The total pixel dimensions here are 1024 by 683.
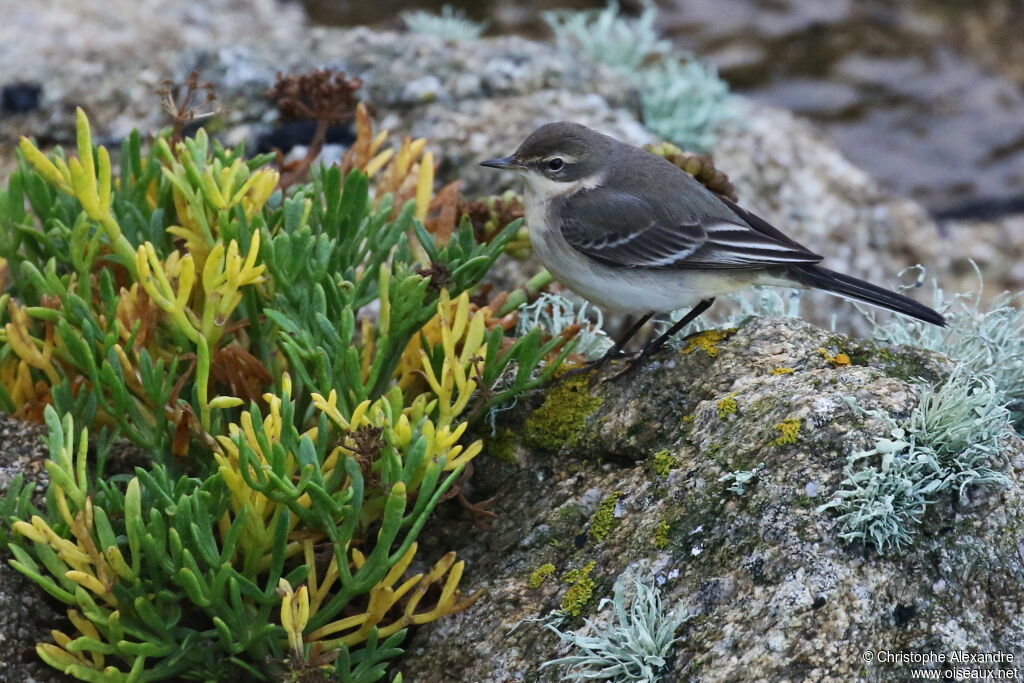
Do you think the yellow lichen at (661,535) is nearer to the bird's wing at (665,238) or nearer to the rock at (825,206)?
the bird's wing at (665,238)

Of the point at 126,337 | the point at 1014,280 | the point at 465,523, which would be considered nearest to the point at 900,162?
the point at 1014,280

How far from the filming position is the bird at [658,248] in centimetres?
497

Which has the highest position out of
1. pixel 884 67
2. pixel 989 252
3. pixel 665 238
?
pixel 665 238

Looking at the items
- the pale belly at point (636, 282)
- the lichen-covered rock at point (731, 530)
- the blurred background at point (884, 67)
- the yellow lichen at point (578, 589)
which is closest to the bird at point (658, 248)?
the pale belly at point (636, 282)

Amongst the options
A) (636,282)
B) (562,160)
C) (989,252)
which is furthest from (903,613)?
(989,252)

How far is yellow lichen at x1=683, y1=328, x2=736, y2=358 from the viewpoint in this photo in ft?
15.2

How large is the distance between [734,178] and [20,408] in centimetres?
494

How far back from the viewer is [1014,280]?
8.81 m

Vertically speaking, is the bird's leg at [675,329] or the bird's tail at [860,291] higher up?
the bird's tail at [860,291]

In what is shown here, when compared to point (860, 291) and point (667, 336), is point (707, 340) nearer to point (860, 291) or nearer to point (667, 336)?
A: point (667, 336)

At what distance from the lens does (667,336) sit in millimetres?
4793

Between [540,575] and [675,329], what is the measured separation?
1.37 m

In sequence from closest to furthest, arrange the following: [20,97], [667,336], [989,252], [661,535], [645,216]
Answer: [661,535] → [667,336] → [645,216] → [20,97] → [989,252]

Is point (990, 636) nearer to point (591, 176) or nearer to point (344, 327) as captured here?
point (344, 327)
